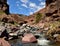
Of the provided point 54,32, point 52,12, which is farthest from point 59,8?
point 54,32

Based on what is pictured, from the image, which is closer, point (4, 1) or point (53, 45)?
point (53, 45)

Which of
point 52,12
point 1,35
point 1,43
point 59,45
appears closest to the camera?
point 1,43

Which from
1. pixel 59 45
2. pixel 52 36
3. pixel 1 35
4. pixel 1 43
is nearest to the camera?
pixel 1 43

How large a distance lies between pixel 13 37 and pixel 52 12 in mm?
61168

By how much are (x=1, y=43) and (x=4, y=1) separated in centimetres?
11102

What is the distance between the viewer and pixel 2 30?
27438mm

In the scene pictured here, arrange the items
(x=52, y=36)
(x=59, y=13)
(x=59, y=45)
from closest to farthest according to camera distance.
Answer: (x=59, y=45), (x=52, y=36), (x=59, y=13)

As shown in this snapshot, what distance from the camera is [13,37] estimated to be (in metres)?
29.5

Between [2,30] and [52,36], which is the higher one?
[2,30]

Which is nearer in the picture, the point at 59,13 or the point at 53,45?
the point at 53,45

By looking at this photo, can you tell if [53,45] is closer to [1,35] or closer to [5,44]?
[1,35]

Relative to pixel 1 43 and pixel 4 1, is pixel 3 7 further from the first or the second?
pixel 1 43

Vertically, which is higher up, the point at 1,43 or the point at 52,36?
the point at 1,43

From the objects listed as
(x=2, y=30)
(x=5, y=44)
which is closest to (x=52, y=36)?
(x=2, y=30)
